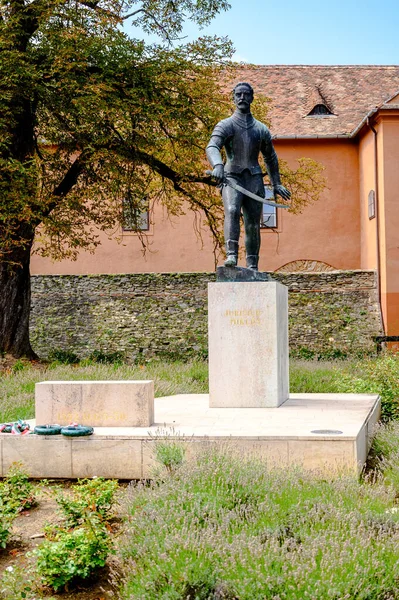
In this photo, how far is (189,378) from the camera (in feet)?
47.3

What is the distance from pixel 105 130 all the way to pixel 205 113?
228 centimetres

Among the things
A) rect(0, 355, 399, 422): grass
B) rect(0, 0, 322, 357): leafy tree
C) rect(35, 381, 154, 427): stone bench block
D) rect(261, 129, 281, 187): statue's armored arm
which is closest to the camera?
rect(35, 381, 154, 427): stone bench block

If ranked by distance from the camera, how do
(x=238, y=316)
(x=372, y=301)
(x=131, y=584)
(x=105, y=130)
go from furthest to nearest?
1. (x=372, y=301)
2. (x=105, y=130)
3. (x=238, y=316)
4. (x=131, y=584)

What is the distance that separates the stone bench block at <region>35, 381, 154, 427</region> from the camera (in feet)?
25.2

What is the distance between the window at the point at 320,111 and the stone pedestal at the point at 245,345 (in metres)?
18.0

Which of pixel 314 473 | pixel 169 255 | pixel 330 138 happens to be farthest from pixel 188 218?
pixel 314 473

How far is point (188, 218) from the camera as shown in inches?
1019

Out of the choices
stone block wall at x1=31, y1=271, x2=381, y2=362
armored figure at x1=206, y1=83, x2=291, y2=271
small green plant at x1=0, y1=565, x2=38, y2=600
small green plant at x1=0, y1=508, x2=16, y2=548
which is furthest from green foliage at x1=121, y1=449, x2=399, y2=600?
stone block wall at x1=31, y1=271, x2=381, y2=362

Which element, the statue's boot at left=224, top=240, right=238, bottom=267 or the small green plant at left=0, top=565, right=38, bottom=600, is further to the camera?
the statue's boot at left=224, top=240, right=238, bottom=267

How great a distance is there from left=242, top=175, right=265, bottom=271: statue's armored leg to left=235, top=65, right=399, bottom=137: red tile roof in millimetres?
15006

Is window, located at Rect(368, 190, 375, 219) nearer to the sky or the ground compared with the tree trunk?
nearer to the sky

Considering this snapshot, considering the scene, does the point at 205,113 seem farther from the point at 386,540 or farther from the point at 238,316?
the point at 386,540

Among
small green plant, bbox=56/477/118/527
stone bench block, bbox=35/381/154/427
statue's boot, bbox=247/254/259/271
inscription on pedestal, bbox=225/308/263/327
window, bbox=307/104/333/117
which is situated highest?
window, bbox=307/104/333/117

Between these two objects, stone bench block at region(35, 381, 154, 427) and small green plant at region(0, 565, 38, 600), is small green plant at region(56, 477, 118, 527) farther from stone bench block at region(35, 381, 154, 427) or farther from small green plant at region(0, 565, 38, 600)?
stone bench block at region(35, 381, 154, 427)
